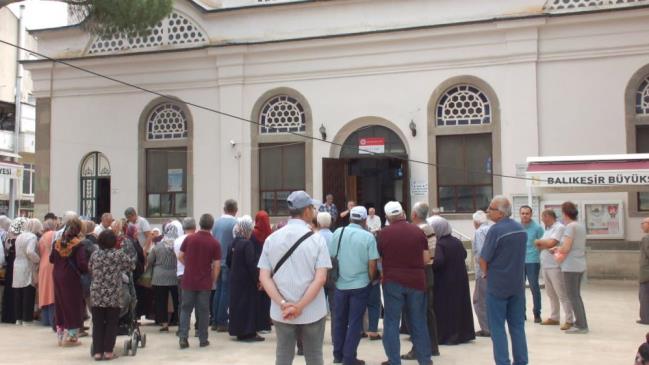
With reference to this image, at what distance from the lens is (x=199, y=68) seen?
19344mm

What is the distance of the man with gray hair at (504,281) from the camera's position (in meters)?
7.18

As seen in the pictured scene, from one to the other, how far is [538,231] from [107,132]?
A: 13242 mm

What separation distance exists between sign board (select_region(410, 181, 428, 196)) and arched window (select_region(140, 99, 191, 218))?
6.08 m

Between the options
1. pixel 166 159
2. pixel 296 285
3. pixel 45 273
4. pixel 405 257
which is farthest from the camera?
pixel 166 159

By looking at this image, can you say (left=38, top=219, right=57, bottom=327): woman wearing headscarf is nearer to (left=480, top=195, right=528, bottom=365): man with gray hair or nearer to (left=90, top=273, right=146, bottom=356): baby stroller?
(left=90, top=273, right=146, bottom=356): baby stroller

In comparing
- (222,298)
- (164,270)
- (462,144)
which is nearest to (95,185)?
(462,144)

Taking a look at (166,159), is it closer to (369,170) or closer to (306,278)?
(369,170)

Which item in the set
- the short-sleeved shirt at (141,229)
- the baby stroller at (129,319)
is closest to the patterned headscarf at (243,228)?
the baby stroller at (129,319)

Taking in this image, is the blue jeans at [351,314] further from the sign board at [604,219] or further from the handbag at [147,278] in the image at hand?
the sign board at [604,219]

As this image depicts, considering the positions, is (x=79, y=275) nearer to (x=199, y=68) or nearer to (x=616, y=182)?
(x=616, y=182)

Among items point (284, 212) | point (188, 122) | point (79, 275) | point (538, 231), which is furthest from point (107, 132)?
point (538, 231)

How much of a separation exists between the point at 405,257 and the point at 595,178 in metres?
7.51

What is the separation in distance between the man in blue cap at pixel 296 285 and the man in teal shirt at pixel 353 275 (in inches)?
85.5

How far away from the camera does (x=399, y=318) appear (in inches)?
303
